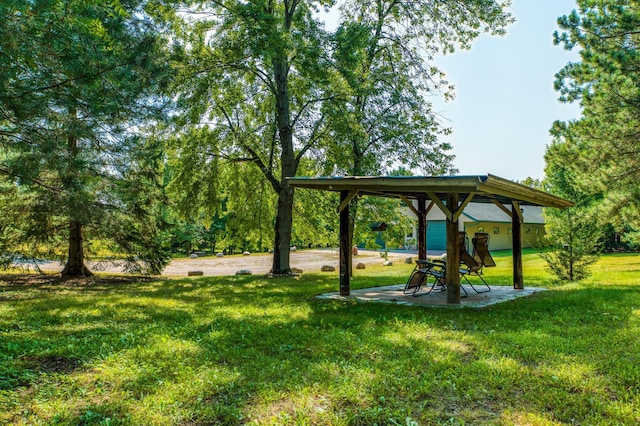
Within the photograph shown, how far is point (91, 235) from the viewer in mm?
11703

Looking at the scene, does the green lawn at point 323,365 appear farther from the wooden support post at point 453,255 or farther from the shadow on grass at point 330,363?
the wooden support post at point 453,255

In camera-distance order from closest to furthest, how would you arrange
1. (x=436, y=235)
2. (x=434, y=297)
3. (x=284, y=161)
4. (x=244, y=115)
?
1. (x=434, y=297)
2. (x=284, y=161)
3. (x=244, y=115)
4. (x=436, y=235)

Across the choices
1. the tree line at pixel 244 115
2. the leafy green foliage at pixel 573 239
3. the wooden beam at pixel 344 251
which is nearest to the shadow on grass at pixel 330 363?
the wooden beam at pixel 344 251

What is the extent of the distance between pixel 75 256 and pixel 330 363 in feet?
35.4

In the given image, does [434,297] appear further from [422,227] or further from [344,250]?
[422,227]

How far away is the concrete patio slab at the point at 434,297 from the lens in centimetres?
702

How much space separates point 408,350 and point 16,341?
4.08 m

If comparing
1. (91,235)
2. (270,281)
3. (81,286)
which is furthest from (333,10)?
(81,286)

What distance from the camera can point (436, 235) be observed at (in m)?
31.2

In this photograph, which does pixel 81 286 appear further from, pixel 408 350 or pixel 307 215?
pixel 408 350

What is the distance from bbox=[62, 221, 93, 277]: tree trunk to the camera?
11672 mm

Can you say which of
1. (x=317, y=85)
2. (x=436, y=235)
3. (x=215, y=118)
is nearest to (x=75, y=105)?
(x=317, y=85)

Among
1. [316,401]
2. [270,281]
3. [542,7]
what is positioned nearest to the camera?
[316,401]

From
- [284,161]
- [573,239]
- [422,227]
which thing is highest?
[284,161]
